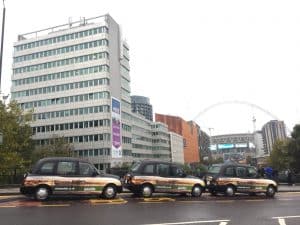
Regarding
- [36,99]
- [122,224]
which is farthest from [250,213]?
[36,99]

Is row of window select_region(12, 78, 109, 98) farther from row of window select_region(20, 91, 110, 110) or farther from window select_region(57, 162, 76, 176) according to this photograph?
window select_region(57, 162, 76, 176)

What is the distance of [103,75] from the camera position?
10206 cm

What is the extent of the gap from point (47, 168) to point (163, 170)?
565 centimetres

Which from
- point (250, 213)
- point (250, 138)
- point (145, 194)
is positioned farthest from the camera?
point (250, 138)

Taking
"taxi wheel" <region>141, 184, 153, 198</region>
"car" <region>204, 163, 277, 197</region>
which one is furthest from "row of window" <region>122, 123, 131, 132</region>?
"taxi wheel" <region>141, 184, 153, 198</region>

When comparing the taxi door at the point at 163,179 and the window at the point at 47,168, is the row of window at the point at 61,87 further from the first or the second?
the window at the point at 47,168

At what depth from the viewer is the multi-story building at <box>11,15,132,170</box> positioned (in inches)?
4003

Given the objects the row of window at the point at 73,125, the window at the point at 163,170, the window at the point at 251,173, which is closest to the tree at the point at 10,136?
the window at the point at 163,170

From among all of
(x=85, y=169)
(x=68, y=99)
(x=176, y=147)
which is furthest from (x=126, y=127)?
(x=85, y=169)

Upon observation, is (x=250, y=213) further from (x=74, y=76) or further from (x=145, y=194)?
(x=74, y=76)

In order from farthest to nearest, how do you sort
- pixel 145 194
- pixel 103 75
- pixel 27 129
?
pixel 103 75 → pixel 27 129 → pixel 145 194

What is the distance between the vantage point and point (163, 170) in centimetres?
2053

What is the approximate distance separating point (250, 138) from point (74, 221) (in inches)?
6688

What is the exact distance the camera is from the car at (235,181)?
2236 cm
